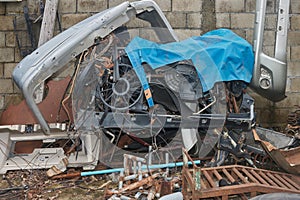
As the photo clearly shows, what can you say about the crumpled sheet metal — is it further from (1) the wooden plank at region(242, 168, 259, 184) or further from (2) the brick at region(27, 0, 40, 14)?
(2) the brick at region(27, 0, 40, 14)

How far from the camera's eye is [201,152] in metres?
4.21

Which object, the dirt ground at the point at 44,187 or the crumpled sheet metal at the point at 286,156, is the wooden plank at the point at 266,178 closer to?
the crumpled sheet metal at the point at 286,156

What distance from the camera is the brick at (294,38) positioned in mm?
5305

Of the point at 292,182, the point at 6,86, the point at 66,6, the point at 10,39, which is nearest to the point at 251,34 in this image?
the point at 292,182

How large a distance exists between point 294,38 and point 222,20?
1.08m

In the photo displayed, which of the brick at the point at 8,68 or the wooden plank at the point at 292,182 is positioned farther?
the brick at the point at 8,68

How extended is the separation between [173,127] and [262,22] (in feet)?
5.30

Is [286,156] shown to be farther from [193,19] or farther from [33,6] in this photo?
[33,6]

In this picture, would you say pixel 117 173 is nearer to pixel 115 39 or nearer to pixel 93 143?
pixel 93 143

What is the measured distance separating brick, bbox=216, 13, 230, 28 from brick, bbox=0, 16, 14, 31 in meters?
2.93

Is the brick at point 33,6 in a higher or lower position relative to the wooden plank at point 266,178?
higher

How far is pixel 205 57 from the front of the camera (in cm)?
396

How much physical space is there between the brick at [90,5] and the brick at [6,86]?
1435 mm

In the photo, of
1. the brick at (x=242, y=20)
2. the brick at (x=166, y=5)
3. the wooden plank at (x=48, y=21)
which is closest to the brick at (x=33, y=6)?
the wooden plank at (x=48, y=21)
